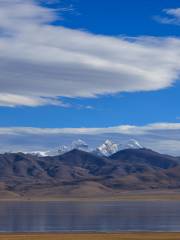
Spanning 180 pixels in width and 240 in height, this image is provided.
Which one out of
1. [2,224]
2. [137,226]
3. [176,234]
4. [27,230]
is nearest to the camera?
[176,234]

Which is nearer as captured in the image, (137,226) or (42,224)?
(137,226)

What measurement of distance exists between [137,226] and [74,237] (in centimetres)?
2212

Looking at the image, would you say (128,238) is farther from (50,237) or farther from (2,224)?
(2,224)

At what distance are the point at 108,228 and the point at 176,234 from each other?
1497cm

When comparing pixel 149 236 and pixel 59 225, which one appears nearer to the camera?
pixel 149 236

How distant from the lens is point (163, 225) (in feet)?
304

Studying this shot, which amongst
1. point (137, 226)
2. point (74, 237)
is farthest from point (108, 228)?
point (74, 237)

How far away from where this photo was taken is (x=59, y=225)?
94688 millimetres

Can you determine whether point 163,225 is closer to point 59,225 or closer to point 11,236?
point 59,225

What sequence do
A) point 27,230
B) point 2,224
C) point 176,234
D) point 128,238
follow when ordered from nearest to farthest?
point 128,238
point 176,234
point 27,230
point 2,224

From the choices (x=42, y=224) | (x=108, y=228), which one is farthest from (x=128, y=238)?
(x=42, y=224)

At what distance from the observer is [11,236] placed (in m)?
71.3

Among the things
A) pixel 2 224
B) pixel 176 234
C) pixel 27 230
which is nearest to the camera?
pixel 176 234

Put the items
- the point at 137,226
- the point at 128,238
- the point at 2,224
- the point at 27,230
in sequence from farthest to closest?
the point at 2,224
the point at 137,226
the point at 27,230
the point at 128,238
